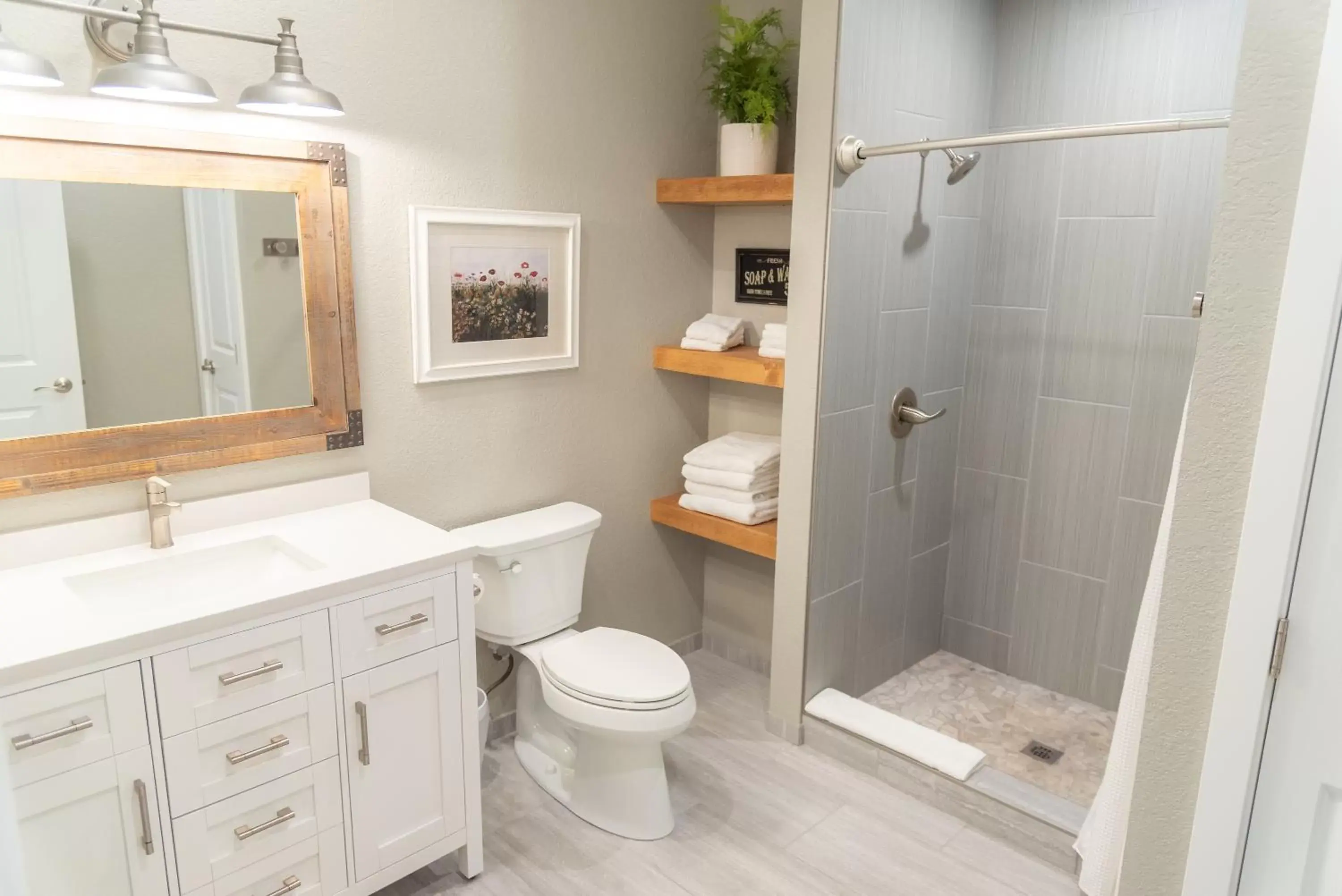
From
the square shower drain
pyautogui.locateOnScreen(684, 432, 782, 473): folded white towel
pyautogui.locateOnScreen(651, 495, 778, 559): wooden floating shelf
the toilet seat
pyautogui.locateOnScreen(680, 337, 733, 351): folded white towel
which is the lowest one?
the square shower drain

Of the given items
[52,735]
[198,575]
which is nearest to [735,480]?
[198,575]

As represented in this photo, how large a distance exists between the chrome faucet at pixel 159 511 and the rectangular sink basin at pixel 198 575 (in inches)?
2.1

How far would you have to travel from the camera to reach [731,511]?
294cm

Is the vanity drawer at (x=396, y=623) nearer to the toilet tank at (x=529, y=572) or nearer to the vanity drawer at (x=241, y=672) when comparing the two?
the vanity drawer at (x=241, y=672)

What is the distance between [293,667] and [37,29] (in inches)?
52.2

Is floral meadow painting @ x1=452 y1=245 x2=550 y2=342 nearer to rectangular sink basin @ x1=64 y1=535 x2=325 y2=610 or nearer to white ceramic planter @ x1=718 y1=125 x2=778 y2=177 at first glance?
white ceramic planter @ x1=718 y1=125 x2=778 y2=177

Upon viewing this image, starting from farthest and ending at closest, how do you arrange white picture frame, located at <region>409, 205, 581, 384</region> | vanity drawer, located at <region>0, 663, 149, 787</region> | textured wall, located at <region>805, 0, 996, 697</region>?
textured wall, located at <region>805, 0, 996, 697</region> → white picture frame, located at <region>409, 205, 581, 384</region> → vanity drawer, located at <region>0, 663, 149, 787</region>

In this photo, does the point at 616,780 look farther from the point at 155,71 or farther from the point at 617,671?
the point at 155,71

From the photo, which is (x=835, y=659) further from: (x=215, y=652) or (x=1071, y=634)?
(x=215, y=652)

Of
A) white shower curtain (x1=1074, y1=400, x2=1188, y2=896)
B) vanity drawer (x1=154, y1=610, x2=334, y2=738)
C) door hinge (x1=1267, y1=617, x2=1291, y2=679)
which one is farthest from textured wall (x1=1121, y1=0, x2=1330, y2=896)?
vanity drawer (x1=154, y1=610, x2=334, y2=738)

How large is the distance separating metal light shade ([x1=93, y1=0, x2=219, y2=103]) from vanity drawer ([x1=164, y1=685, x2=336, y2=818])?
46.1 inches

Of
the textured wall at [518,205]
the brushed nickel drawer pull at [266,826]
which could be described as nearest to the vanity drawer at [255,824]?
the brushed nickel drawer pull at [266,826]

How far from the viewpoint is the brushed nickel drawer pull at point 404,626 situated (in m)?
1.93

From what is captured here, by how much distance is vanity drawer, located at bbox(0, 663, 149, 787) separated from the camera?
1488 millimetres
